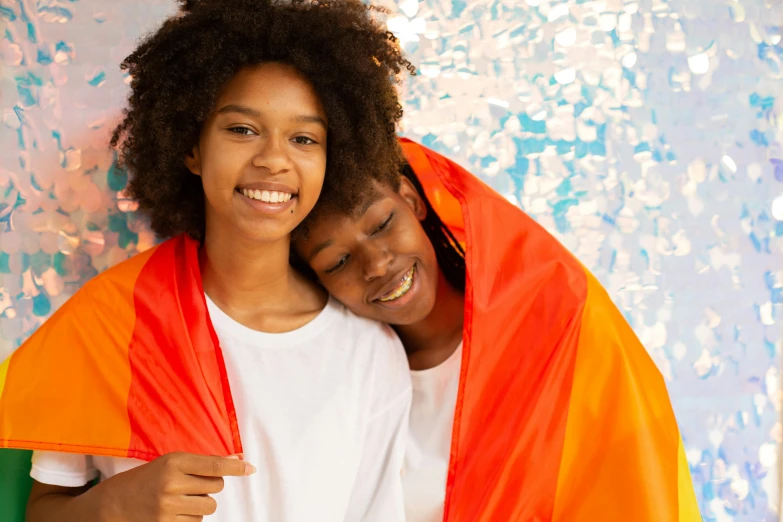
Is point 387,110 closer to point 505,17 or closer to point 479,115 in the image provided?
point 479,115

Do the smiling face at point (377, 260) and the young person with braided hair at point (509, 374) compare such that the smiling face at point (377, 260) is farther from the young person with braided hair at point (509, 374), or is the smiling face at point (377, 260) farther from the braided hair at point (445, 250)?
the braided hair at point (445, 250)

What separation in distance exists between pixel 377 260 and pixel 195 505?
0.58 meters

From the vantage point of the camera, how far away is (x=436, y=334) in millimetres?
1729

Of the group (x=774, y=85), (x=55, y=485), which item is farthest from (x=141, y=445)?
(x=774, y=85)

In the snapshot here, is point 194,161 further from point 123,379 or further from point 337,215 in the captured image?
point 123,379

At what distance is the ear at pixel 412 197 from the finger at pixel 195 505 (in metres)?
0.75

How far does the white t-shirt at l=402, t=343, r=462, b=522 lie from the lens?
5.16 feet

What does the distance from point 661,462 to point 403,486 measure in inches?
20.1

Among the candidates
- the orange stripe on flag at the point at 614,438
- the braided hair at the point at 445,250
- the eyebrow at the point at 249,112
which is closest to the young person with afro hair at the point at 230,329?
the eyebrow at the point at 249,112

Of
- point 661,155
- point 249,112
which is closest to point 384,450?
point 249,112

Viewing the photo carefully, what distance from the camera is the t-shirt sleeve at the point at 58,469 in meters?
1.39

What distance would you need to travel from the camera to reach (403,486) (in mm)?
1585

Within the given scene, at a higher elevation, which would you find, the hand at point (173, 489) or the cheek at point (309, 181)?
the cheek at point (309, 181)

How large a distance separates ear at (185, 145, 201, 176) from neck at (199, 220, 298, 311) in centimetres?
12
